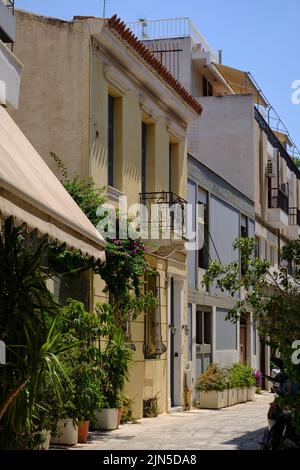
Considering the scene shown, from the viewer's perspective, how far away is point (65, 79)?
648 inches

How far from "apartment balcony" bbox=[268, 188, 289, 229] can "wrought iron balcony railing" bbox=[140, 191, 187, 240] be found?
1560 centimetres

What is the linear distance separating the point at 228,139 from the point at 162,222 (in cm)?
1461

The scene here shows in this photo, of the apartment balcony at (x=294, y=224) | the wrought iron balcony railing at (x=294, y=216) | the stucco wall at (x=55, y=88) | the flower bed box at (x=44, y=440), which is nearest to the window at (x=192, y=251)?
the stucco wall at (x=55, y=88)

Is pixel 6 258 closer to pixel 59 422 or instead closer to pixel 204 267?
pixel 59 422

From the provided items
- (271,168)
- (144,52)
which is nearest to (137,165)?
(144,52)

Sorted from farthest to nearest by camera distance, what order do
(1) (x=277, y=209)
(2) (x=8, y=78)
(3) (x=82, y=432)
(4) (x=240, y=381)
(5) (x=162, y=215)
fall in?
(1) (x=277, y=209), (4) (x=240, y=381), (5) (x=162, y=215), (3) (x=82, y=432), (2) (x=8, y=78)

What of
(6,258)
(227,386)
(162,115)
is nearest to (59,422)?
(6,258)

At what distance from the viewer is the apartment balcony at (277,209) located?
35.8 meters

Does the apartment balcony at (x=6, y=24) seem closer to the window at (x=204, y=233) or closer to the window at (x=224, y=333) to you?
the window at (x=204, y=233)

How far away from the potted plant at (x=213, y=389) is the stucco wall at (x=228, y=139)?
1066 cm

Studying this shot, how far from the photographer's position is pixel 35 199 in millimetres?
7402

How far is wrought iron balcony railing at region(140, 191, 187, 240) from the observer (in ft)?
62.3

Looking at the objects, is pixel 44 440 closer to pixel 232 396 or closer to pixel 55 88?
pixel 55 88
